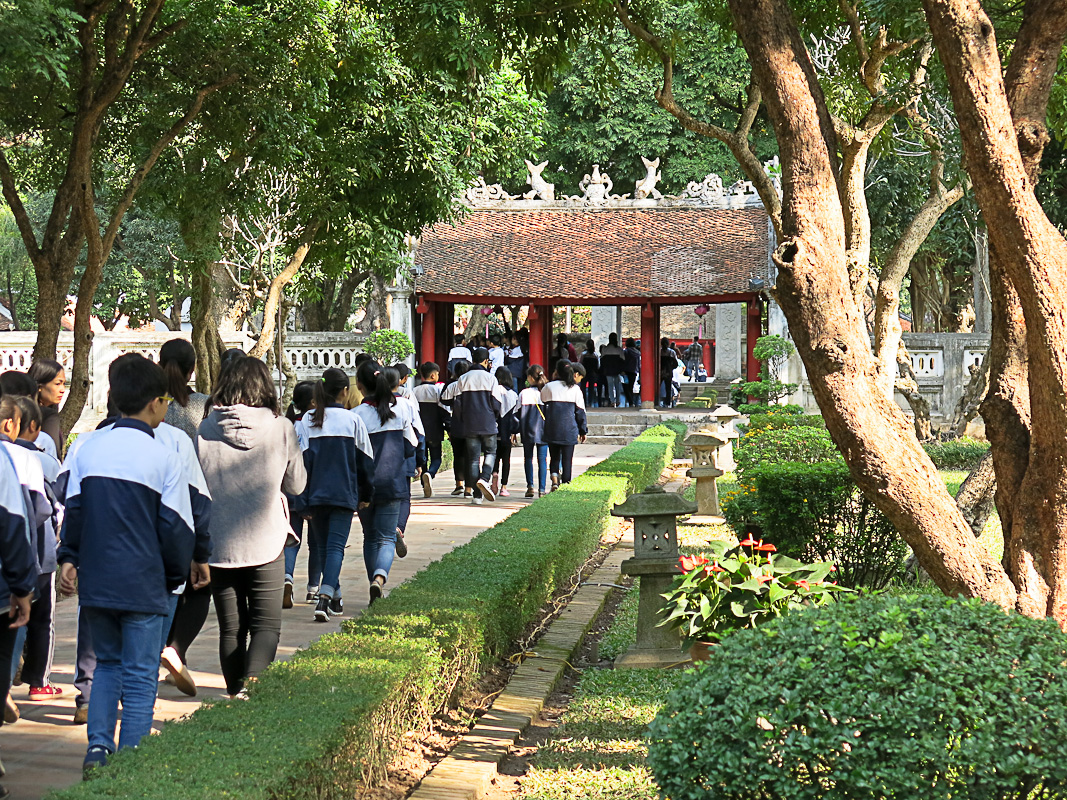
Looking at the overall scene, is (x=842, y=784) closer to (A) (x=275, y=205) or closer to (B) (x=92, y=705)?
(B) (x=92, y=705)

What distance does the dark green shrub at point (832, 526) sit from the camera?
283 inches

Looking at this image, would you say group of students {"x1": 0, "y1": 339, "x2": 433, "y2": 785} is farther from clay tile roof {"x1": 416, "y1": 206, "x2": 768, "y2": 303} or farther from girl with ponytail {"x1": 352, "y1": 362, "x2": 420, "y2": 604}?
clay tile roof {"x1": 416, "y1": 206, "x2": 768, "y2": 303}

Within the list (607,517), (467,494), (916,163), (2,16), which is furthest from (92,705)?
(916,163)

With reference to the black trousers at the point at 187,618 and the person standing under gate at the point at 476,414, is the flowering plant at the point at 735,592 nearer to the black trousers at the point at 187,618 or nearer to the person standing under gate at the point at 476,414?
the black trousers at the point at 187,618

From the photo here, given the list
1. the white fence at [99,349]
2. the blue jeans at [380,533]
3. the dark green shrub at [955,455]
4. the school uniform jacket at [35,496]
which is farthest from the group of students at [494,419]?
the school uniform jacket at [35,496]

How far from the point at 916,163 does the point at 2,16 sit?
18.2 meters

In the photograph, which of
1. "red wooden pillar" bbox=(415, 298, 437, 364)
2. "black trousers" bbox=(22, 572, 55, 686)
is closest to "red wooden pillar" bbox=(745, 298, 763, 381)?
"red wooden pillar" bbox=(415, 298, 437, 364)

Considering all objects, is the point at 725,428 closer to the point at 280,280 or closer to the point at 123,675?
the point at 280,280

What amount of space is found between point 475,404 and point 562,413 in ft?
3.70

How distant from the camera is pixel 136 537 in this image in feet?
13.1

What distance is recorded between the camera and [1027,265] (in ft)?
13.3

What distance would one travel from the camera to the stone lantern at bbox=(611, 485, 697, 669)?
626cm

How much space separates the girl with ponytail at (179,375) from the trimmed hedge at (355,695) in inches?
49.7

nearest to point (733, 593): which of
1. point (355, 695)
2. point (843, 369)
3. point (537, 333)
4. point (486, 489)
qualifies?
point (843, 369)
